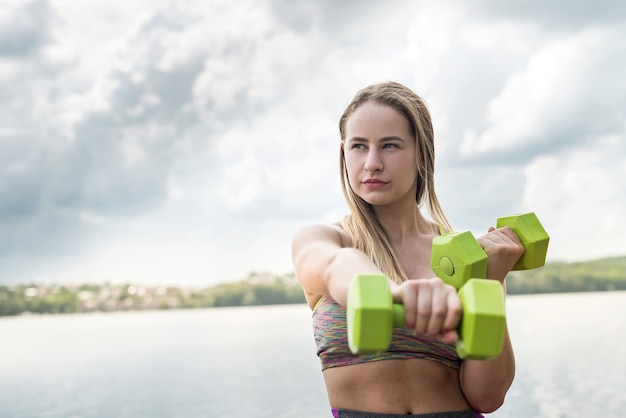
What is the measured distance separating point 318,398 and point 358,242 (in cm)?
1633

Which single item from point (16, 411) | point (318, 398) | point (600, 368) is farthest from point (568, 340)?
point (16, 411)

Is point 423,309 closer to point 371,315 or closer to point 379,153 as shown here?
point 371,315

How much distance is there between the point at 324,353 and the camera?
209cm

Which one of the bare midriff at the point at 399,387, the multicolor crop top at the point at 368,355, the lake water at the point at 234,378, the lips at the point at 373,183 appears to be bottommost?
the lake water at the point at 234,378

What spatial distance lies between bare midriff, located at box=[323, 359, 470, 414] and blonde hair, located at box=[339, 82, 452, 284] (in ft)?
0.87

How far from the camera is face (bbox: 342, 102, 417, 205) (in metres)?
2.03

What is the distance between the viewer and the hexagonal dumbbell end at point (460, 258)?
1.77m

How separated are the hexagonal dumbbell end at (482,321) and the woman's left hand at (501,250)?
0.68m

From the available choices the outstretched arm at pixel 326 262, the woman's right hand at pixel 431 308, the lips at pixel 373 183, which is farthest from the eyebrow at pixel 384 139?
the woman's right hand at pixel 431 308

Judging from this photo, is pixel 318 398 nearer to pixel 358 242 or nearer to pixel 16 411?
pixel 16 411

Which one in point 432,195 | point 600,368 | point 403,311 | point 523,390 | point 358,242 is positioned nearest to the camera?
point 403,311

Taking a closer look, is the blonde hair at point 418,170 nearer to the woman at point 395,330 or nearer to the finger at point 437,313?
the woman at point 395,330

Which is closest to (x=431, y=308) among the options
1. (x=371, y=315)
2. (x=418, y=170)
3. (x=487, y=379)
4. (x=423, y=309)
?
(x=423, y=309)

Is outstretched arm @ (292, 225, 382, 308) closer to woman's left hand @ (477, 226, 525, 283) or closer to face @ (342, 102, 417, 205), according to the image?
face @ (342, 102, 417, 205)
